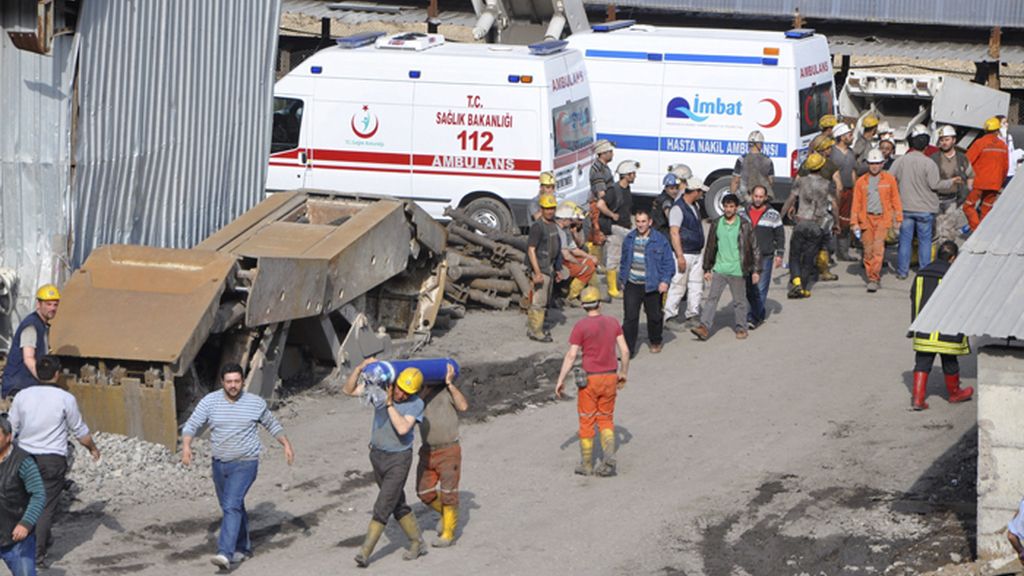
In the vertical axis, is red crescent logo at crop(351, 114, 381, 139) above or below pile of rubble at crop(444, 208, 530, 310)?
above

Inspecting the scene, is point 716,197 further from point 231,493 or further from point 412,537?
point 231,493

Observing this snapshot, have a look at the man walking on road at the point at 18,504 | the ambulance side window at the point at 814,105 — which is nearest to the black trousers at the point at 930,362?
the man walking on road at the point at 18,504

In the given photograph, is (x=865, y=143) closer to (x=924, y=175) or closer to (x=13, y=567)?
(x=924, y=175)

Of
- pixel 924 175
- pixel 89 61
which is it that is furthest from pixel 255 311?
pixel 924 175

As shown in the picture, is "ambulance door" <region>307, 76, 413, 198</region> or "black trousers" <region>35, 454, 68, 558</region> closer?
"black trousers" <region>35, 454, 68, 558</region>

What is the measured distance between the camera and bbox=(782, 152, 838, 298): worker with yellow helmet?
18.4m

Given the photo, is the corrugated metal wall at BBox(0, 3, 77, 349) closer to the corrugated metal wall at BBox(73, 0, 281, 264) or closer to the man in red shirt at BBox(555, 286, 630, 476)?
the corrugated metal wall at BBox(73, 0, 281, 264)

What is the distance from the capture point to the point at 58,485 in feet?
34.2

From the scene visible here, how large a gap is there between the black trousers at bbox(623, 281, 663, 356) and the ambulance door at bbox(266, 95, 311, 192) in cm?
633

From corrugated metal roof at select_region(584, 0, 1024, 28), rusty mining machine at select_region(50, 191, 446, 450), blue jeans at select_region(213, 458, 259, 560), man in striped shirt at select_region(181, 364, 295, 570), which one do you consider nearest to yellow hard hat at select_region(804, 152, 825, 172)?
rusty mining machine at select_region(50, 191, 446, 450)

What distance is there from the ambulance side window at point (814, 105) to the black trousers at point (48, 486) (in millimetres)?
14271

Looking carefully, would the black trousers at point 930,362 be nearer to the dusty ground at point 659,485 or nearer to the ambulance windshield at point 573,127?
the dusty ground at point 659,485

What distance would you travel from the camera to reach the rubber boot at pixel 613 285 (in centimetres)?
1894

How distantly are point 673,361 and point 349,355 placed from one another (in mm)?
3388
